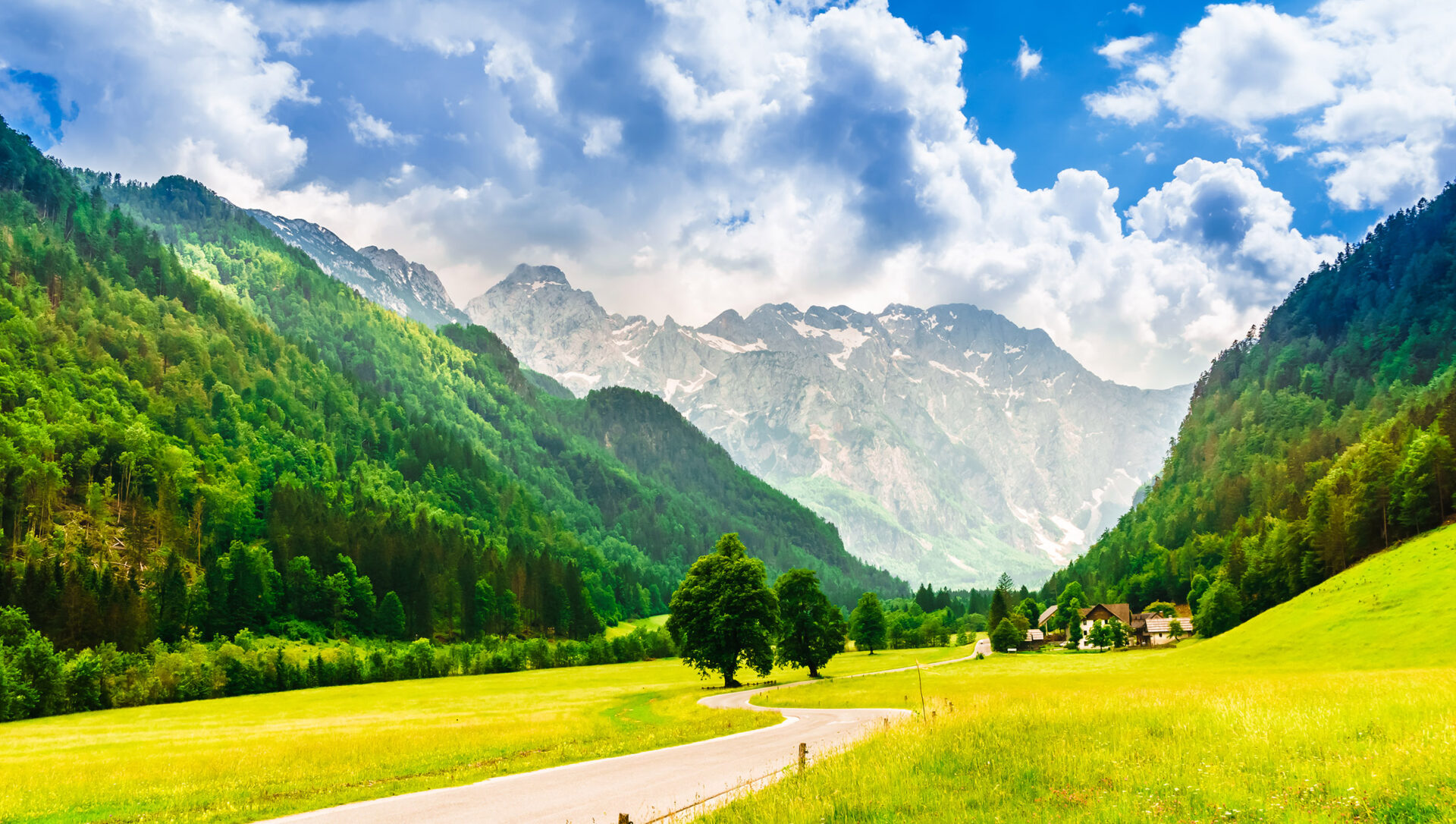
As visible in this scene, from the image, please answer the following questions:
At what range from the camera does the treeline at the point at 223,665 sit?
69.9m

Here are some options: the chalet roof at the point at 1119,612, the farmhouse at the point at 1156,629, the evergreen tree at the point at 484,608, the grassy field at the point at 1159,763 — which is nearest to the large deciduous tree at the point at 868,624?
the chalet roof at the point at 1119,612

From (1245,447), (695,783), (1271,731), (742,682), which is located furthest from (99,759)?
(1245,447)

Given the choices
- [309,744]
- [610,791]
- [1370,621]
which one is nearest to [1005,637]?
[1370,621]

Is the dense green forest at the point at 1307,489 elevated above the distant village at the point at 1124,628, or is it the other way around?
the dense green forest at the point at 1307,489

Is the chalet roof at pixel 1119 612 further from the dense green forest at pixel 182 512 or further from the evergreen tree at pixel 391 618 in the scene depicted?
the evergreen tree at pixel 391 618

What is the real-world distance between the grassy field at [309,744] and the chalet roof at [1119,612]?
96826 mm

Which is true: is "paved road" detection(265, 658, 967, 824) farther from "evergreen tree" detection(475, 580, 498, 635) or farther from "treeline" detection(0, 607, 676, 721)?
"evergreen tree" detection(475, 580, 498, 635)

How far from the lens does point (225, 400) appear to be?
17788 centimetres

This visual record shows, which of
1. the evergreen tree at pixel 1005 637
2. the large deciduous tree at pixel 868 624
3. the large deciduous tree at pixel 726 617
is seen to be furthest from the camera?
the evergreen tree at pixel 1005 637

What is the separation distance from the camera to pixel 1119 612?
144 m

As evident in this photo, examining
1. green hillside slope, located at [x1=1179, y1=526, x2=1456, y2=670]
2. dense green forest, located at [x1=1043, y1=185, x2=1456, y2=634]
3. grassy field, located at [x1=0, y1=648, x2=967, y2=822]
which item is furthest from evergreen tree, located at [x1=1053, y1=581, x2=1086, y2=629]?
grassy field, located at [x1=0, y1=648, x2=967, y2=822]

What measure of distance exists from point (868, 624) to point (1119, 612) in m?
49.5

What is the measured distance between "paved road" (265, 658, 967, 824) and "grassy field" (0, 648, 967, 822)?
209 cm

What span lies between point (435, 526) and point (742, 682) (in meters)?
116
